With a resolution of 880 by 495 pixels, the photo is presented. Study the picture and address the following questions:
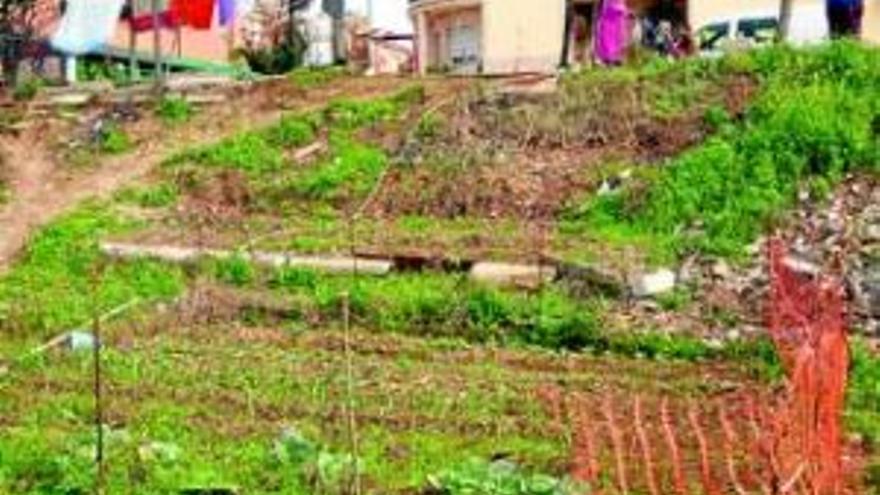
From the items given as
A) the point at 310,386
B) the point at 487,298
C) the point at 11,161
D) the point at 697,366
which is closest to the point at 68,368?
the point at 310,386

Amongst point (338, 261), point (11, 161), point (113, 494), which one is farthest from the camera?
point (11, 161)

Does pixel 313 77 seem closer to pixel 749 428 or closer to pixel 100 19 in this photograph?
pixel 100 19

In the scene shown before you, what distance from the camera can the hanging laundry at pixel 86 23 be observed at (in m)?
23.1

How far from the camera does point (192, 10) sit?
24.2m

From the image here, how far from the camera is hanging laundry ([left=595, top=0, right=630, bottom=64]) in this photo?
22.8 m

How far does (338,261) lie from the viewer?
55.5 ft

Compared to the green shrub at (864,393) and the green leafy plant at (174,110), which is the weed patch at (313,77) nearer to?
the green leafy plant at (174,110)

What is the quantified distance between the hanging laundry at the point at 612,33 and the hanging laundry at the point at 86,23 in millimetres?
5206

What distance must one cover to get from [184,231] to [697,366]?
5742 mm

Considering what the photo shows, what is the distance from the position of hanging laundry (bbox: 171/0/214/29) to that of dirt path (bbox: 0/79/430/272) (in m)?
2.30

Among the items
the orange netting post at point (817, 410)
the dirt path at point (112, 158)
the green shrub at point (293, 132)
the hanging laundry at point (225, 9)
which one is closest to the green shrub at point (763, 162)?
the green shrub at point (293, 132)

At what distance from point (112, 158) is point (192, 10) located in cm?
393

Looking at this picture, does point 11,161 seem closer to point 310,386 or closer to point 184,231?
point 184,231

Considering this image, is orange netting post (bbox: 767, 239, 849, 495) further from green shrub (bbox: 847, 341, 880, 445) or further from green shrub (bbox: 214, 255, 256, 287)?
green shrub (bbox: 214, 255, 256, 287)
